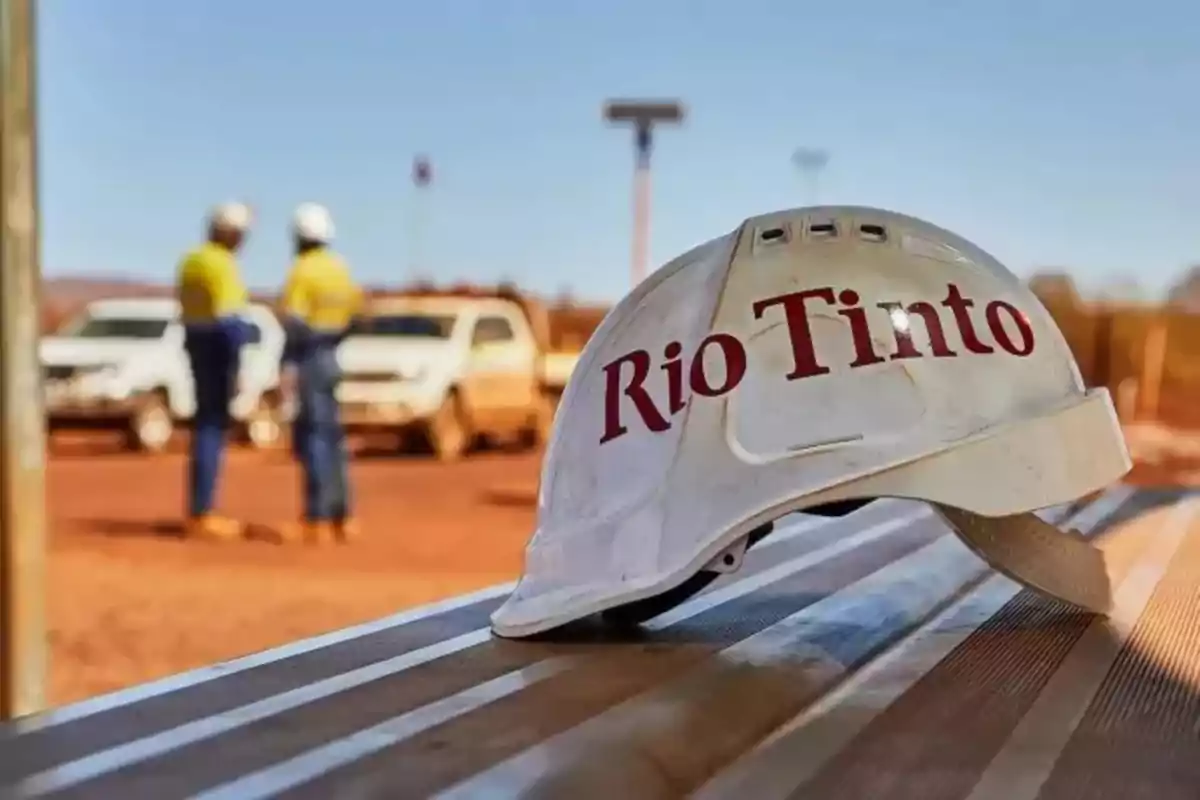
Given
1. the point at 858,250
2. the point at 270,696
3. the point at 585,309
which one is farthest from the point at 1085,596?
the point at 585,309

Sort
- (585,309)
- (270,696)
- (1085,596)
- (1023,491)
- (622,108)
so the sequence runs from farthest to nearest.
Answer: (585,309) < (622,108) < (1085,596) < (1023,491) < (270,696)

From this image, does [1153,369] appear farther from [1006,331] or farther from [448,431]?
[1006,331]

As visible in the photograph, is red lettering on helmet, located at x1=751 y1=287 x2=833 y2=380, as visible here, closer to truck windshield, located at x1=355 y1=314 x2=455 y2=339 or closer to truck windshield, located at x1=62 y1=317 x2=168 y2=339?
truck windshield, located at x1=355 y1=314 x2=455 y2=339

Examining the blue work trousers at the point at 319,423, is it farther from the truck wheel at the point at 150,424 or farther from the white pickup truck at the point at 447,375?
the truck wheel at the point at 150,424

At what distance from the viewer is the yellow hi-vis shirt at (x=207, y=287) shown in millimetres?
5684

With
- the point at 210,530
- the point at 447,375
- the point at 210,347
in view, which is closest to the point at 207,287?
the point at 210,347

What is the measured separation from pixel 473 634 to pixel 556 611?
60mm

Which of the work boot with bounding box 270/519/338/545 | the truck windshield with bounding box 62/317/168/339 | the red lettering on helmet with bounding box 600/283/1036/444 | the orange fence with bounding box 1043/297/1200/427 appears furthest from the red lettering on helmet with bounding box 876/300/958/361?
the orange fence with bounding box 1043/297/1200/427

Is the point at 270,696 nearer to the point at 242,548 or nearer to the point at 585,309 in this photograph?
the point at 242,548

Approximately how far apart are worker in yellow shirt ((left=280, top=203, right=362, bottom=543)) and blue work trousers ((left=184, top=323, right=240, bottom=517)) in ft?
0.70

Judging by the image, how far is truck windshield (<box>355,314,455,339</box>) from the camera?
10.1 metres

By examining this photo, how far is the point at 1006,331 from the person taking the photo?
103cm

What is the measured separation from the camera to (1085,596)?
1062mm

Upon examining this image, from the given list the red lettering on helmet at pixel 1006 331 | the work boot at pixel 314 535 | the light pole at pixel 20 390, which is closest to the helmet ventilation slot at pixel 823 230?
the red lettering on helmet at pixel 1006 331
